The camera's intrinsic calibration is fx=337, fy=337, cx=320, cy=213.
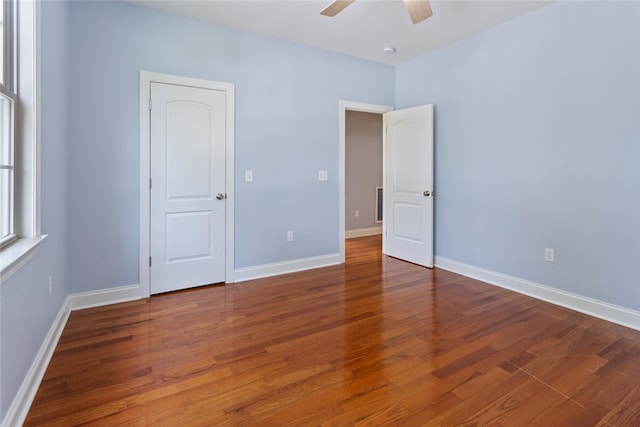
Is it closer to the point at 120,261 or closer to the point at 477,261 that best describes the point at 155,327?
the point at 120,261

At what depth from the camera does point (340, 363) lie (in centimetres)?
205

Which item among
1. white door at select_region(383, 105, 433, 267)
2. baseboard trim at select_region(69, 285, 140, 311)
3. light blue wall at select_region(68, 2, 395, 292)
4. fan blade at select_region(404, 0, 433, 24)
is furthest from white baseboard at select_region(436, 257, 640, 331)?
baseboard trim at select_region(69, 285, 140, 311)

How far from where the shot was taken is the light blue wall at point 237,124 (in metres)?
2.85

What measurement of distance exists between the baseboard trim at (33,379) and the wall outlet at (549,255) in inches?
151

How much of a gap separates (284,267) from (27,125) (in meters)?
2.64

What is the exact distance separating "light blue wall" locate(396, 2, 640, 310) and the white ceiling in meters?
0.26

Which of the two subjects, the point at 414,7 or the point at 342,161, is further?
the point at 342,161

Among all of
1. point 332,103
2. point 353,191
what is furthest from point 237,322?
Result: point 353,191

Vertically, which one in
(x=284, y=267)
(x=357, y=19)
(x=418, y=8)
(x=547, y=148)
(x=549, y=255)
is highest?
(x=357, y=19)

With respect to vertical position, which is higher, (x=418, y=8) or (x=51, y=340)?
(x=418, y=8)

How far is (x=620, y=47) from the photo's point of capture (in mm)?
2576

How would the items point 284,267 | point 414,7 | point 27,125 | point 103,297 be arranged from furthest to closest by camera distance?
point 284,267 < point 103,297 < point 414,7 < point 27,125

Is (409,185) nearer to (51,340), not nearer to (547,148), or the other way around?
(547,148)

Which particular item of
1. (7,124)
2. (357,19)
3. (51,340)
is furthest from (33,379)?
(357,19)
